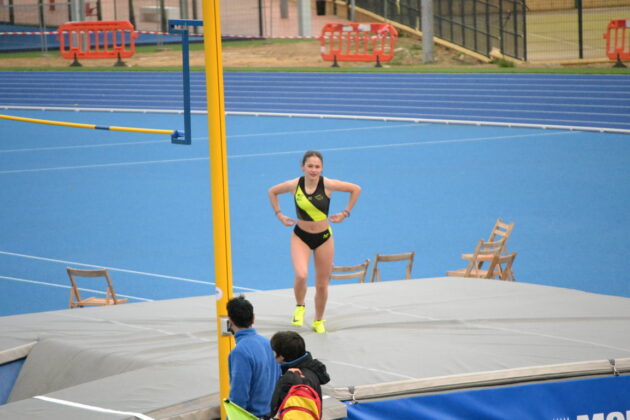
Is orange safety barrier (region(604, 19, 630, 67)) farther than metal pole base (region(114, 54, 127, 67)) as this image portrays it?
No

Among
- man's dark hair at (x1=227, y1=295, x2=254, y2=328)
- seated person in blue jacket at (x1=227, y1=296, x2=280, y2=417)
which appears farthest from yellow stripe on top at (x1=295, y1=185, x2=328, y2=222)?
man's dark hair at (x1=227, y1=295, x2=254, y2=328)

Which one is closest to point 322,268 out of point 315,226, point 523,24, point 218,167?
point 315,226

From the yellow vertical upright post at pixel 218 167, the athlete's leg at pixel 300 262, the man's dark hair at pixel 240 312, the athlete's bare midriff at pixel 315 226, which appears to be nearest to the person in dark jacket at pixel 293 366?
the man's dark hair at pixel 240 312

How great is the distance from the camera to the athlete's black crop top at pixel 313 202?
9.56 metres

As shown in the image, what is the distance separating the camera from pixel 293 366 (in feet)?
22.9

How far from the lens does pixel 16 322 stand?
1040 centimetres

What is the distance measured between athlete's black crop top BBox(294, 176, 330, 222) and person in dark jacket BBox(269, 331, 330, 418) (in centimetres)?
272

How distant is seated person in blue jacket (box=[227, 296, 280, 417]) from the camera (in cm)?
690

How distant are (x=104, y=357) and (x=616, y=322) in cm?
493

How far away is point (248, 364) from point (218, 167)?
1476mm

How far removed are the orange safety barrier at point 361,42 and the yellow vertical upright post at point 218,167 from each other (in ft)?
93.5

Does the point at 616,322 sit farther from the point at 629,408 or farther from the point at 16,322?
the point at 16,322

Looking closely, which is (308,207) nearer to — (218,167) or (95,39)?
(218,167)

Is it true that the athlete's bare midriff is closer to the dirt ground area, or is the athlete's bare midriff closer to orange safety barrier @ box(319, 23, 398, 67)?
the dirt ground area
